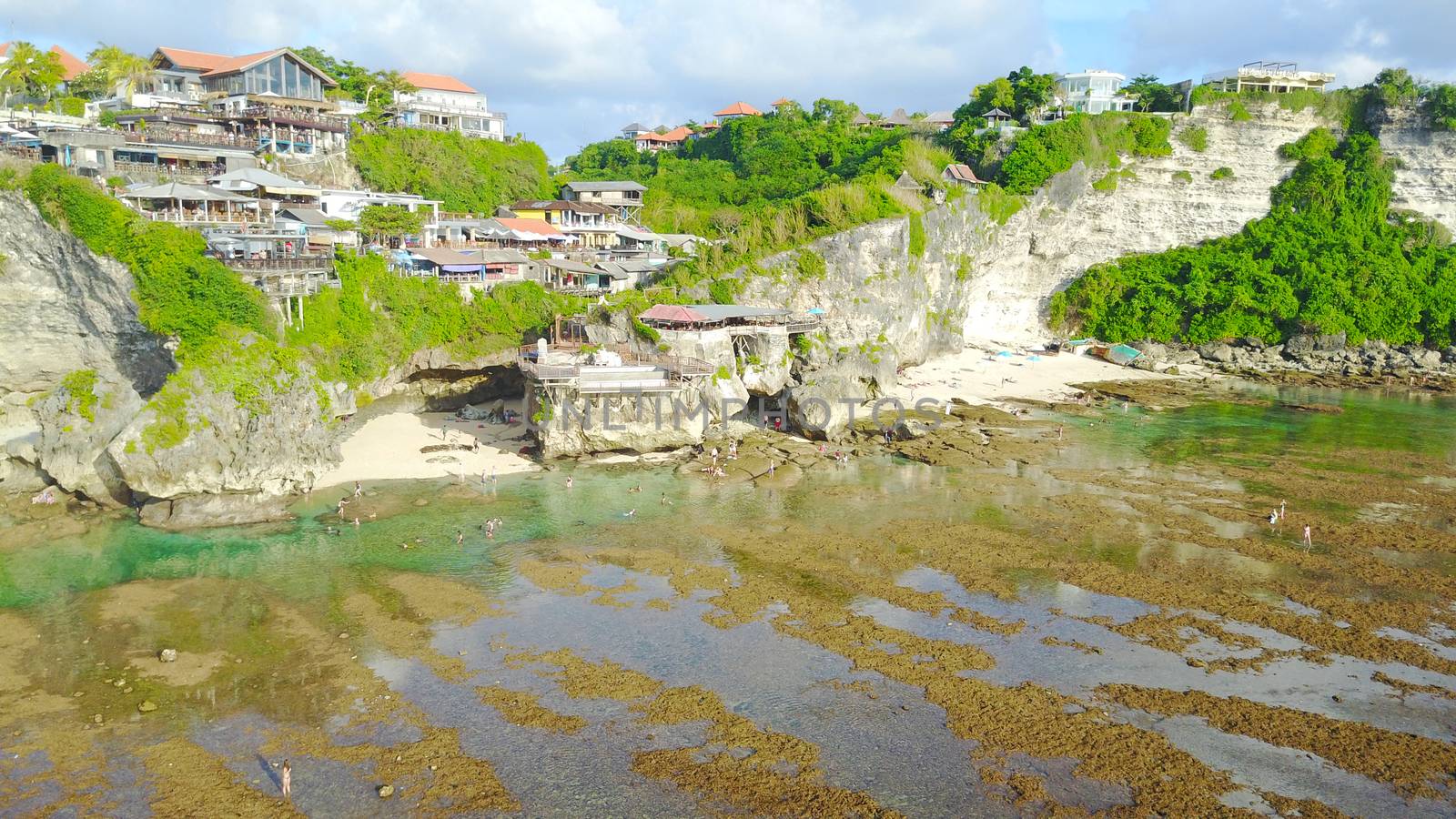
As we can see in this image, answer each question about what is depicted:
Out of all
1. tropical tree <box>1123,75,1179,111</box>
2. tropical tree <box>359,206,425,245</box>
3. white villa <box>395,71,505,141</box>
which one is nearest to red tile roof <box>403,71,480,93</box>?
white villa <box>395,71,505,141</box>

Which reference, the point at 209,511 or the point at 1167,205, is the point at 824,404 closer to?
the point at 209,511

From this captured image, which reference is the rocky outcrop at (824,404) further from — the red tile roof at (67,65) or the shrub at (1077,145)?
the red tile roof at (67,65)

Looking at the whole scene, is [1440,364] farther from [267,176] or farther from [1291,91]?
[267,176]

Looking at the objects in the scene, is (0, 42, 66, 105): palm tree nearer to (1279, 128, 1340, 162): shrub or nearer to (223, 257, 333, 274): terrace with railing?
(223, 257, 333, 274): terrace with railing

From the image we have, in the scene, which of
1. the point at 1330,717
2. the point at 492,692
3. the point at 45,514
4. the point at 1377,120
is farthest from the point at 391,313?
the point at 1377,120

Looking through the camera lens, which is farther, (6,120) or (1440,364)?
(1440,364)
